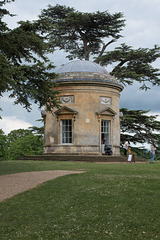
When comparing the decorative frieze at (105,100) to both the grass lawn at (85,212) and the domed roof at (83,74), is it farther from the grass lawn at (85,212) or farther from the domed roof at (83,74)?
A: the grass lawn at (85,212)

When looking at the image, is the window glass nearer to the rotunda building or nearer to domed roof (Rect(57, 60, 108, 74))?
the rotunda building

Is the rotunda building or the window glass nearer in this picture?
the rotunda building

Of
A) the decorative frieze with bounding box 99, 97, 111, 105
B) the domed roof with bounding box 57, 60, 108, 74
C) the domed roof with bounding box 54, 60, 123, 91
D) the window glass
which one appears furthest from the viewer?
the domed roof with bounding box 57, 60, 108, 74

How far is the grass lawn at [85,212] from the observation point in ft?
24.6

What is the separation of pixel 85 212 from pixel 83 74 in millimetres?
19815

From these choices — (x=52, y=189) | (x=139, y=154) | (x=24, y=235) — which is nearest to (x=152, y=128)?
(x=139, y=154)

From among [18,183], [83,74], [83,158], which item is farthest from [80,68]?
[18,183]

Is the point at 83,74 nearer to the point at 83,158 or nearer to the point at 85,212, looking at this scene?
the point at 83,158

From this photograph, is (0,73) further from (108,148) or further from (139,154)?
(139,154)

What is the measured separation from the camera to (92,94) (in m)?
27.2

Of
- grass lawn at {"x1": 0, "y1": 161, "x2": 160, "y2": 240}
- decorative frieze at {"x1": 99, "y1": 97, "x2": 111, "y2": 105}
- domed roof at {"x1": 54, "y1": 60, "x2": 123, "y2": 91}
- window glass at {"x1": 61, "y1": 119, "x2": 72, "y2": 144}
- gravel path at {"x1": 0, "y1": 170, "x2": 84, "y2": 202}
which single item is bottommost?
grass lawn at {"x1": 0, "y1": 161, "x2": 160, "y2": 240}

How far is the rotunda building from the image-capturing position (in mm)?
26812

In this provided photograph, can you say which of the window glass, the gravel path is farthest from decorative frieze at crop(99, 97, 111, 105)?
the gravel path

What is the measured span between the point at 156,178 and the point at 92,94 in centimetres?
1517
